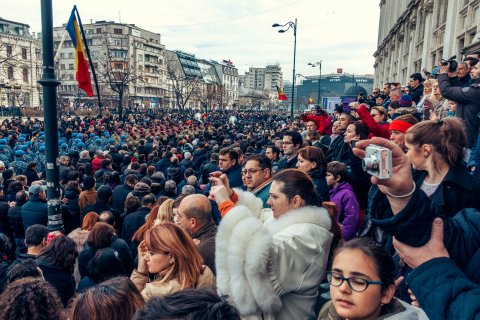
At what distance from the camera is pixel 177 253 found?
2.75 m

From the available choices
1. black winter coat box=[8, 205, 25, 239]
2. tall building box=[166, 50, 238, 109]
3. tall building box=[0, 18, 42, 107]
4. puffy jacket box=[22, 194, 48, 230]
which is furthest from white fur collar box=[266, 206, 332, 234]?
tall building box=[166, 50, 238, 109]

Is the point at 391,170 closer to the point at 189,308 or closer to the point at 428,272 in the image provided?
the point at 428,272

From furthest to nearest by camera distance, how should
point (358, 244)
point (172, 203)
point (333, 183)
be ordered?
point (333, 183)
point (172, 203)
point (358, 244)

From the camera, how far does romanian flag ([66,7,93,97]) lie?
7102 mm

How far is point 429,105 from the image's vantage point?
721 cm

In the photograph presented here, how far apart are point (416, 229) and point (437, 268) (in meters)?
0.16

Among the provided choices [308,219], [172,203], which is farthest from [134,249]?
[308,219]

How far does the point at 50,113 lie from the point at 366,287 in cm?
446

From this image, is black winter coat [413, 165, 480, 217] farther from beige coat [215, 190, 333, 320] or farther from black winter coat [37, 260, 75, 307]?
black winter coat [37, 260, 75, 307]

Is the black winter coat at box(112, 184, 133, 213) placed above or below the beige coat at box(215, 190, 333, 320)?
below

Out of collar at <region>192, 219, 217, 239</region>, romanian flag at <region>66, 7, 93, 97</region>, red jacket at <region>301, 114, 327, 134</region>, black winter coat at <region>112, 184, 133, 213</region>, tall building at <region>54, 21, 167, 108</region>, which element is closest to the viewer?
collar at <region>192, 219, 217, 239</region>

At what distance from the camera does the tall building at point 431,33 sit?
13.9m

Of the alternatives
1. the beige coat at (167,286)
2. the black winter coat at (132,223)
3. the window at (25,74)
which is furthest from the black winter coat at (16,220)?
the window at (25,74)

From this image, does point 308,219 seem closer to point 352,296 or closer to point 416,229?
point 352,296
